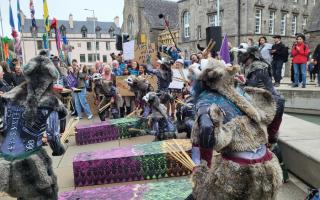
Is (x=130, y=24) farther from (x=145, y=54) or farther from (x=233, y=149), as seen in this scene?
(x=233, y=149)

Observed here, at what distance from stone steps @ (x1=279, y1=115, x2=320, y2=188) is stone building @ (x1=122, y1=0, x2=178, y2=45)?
42154mm

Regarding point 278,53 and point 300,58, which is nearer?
point 300,58

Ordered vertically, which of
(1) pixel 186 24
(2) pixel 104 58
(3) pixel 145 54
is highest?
(1) pixel 186 24

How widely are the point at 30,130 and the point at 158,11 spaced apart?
49.7m

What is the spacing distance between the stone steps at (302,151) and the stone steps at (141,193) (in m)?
1.64

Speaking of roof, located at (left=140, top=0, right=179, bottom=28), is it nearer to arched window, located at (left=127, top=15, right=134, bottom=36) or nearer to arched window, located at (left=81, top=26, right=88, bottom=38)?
arched window, located at (left=127, top=15, right=134, bottom=36)

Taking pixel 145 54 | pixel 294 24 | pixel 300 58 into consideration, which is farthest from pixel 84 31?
pixel 300 58

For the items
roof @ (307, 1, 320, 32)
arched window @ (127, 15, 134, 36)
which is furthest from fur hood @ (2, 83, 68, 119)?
arched window @ (127, 15, 134, 36)

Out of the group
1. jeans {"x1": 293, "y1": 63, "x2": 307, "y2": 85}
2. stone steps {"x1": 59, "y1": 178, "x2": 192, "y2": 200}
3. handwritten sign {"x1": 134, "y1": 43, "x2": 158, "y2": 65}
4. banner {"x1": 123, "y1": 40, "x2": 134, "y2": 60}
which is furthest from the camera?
handwritten sign {"x1": 134, "y1": 43, "x2": 158, "y2": 65}

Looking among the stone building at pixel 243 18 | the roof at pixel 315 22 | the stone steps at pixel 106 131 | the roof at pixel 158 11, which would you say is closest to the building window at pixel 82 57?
the roof at pixel 158 11

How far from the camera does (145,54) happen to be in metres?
12.4

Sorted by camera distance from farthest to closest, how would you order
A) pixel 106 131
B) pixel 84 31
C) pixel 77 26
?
1. pixel 77 26
2. pixel 84 31
3. pixel 106 131

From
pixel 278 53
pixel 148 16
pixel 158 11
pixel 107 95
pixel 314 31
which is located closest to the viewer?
pixel 107 95

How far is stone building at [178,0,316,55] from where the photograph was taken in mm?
31141
